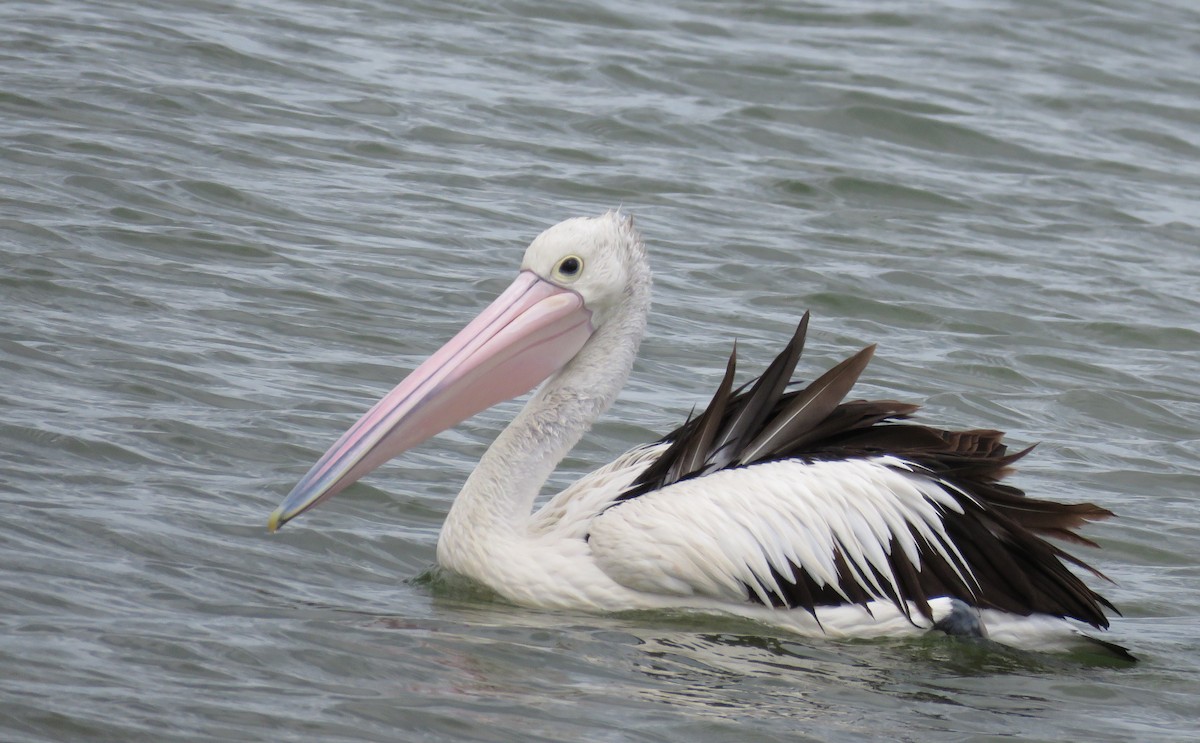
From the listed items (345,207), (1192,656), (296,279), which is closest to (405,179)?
(345,207)

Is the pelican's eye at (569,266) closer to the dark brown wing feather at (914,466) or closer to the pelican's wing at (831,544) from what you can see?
the dark brown wing feather at (914,466)

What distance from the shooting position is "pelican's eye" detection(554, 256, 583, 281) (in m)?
5.29

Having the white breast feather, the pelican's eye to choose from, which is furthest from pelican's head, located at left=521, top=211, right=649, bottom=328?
the white breast feather

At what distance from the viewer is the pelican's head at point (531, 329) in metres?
5.05

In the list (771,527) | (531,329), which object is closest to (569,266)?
(531,329)

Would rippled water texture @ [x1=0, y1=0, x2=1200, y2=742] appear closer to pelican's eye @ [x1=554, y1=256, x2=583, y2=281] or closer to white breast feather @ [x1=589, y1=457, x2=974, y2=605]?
white breast feather @ [x1=589, y1=457, x2=974, y2=605]

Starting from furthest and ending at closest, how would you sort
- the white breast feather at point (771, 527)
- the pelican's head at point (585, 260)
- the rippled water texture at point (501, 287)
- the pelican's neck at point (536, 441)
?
the pelican's head at point (585, 260) < the pelican's neck at point (536, 441) < the white breast feather at point (771, 527) < the rippled water texture at point (501, 287)

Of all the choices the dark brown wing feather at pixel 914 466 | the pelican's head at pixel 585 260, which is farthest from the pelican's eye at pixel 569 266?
the dark brown wing feather at pixel 914 466

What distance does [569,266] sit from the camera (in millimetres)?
5301

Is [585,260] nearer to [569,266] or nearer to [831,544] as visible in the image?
[569,266]

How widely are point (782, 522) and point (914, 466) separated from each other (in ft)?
1.30

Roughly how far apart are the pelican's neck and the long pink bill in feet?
0.22

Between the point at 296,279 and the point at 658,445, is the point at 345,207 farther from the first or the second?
the point at 658,445

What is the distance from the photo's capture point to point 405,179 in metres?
8.95
